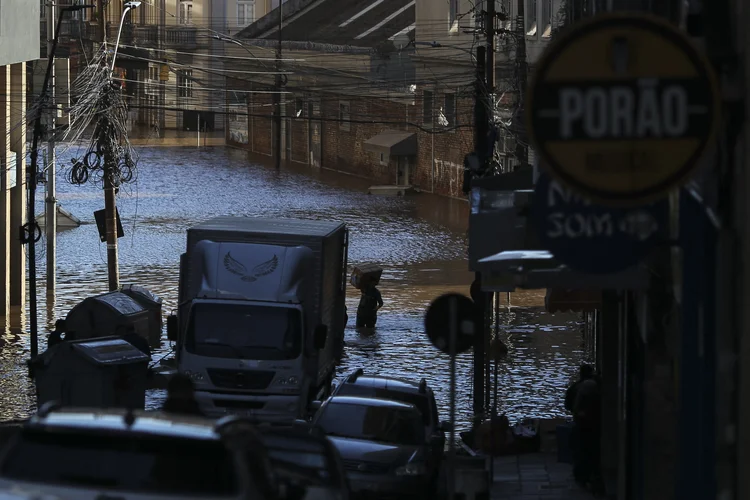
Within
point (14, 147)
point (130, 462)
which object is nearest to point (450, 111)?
point (14, 147)

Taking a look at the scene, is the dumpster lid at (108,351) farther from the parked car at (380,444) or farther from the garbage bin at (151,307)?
the garbage bin at (151,307)

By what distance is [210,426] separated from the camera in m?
7.85

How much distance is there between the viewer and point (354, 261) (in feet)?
119

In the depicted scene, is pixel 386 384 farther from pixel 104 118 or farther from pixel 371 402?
pixel 104 118

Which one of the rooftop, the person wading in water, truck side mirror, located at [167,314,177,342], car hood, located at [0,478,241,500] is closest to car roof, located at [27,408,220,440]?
car hood, located at [0,478,241,500]

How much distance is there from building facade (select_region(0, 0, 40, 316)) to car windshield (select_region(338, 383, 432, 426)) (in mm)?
13833

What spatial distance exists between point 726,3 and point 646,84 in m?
1.72

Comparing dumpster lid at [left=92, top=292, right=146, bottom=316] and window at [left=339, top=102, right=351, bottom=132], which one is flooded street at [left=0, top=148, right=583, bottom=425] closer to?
dumpster lid at [left=92, top=292, right=146, bottom=316]

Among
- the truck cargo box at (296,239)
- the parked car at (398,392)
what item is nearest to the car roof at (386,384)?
the parked car at (398,392)

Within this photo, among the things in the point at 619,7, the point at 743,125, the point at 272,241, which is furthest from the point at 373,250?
the point at 743,125

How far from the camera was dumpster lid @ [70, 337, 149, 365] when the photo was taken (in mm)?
17766

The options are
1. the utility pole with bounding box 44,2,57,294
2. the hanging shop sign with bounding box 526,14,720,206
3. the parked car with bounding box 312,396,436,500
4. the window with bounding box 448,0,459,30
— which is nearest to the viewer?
the hanging shop sign with bounding box 526,14,720,206

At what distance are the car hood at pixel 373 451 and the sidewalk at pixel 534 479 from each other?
102 cm

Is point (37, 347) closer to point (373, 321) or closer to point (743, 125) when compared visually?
point (373, 321)
